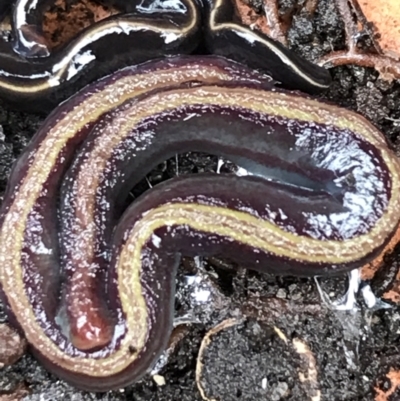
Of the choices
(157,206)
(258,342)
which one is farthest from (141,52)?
(258,342)

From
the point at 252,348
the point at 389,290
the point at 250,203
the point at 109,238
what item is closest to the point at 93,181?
the point at 109,238

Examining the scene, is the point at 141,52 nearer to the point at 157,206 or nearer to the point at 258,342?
the point at 157,206

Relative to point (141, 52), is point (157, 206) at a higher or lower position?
lower

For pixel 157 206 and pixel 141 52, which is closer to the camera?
pixel 157 206

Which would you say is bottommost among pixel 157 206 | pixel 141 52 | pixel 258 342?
pixel 258 342

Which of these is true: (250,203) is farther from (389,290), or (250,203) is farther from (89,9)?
(89,9)

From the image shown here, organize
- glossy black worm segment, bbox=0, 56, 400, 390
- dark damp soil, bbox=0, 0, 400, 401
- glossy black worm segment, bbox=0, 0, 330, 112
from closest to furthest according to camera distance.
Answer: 1. glossy black worm segment, bbox=0, 56, 400, 390
2. dark damp soil, bbox=0, 0, 400, 401
3. glossy black worm segment, bbox=0, 0, 330, 112

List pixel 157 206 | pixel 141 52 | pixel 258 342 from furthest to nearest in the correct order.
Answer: pixel 141 52, pixel 258 342, pixel 157 206
